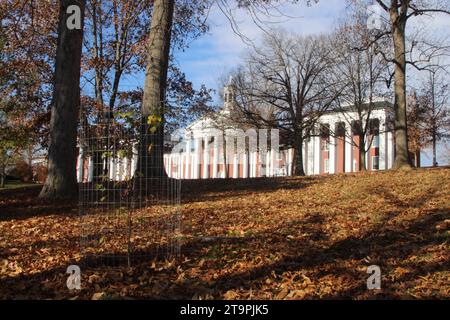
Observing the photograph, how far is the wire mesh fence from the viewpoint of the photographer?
573cm

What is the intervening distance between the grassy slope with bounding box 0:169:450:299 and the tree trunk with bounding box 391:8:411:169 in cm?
519

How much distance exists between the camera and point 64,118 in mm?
11125

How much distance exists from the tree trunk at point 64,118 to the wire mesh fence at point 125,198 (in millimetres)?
3111

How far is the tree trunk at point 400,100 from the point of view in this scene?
51.5ft

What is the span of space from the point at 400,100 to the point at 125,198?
12362 mm

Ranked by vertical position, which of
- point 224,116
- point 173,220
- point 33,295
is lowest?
point 33,295

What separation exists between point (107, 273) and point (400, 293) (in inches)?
129

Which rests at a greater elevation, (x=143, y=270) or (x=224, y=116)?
(x=224, y=116)

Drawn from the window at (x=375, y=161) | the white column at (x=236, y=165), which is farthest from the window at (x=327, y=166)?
the white column at (x=236, y=165)

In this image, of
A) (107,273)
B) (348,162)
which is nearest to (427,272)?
(107,273)

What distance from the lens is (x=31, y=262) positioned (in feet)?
19.9

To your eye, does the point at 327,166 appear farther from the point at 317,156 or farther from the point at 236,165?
the point at 236,165

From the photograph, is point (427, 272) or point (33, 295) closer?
point (33, 295)
